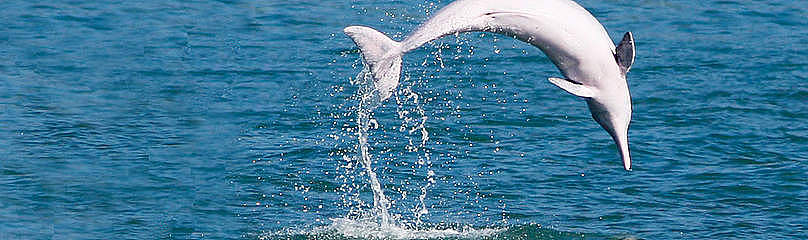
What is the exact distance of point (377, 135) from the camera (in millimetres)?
19781

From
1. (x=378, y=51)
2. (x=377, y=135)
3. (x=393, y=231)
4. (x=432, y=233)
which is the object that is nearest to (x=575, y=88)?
(x=378, y=51)

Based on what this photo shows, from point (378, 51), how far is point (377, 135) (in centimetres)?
764

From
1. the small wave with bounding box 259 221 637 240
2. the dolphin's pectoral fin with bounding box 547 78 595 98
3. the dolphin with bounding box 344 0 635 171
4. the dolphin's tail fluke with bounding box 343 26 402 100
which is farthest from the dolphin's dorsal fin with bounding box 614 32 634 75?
the small wave with bounding box 259 221 637 240

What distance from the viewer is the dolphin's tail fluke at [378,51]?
476 inches

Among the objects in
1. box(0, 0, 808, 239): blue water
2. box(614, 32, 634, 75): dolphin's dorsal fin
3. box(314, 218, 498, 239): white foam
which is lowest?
box(0, 0, 808, 239): blue water

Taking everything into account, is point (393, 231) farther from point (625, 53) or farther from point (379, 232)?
point (625, 53)

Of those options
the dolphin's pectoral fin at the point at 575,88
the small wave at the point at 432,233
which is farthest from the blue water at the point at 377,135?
the dolphin's pectoral fin at the point at 575,88

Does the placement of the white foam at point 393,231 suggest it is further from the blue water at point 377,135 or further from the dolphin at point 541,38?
the dolphin at point 541,38

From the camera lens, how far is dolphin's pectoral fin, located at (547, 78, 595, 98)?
1189cm

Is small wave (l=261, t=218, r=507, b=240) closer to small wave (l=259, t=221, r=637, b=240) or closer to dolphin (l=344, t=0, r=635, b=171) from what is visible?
small wave (l=259, t=221, r=637, b=240)

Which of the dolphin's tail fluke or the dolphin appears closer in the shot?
the dolphin

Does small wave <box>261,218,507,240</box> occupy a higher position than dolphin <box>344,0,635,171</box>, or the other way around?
dolphin <box>344,0,635,171</box>

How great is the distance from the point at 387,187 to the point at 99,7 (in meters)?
13.2

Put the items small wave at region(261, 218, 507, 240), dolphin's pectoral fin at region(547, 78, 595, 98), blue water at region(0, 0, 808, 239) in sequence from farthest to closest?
blue water at region(0, 0, 808, 239) → small wave at region(261, 218, 507, 240) → dolphin's pectoral fin at region(547, 78, 595, 98)
